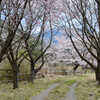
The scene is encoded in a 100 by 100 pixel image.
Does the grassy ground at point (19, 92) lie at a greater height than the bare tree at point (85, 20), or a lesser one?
lesser

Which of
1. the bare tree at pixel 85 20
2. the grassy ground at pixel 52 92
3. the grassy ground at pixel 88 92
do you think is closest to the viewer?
the grassy ground at pixel 88 92

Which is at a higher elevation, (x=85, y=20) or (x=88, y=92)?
(x=85, y=20)

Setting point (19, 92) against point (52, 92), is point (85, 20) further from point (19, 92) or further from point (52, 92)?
point (19, 92)

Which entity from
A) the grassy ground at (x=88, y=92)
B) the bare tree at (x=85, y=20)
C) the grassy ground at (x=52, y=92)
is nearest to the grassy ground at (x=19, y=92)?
the grassy ground at (x=52, y=92)

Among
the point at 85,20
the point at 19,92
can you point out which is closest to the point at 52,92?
the point at 19,92

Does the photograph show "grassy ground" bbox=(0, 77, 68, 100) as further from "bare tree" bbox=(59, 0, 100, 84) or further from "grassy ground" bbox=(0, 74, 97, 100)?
"bare tree" bbox=(59, 0, 100, 84)

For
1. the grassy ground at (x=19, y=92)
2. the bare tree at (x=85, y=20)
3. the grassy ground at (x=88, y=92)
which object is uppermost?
the bare tree at (x=85, y=20)

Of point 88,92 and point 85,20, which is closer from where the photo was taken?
point 88,92

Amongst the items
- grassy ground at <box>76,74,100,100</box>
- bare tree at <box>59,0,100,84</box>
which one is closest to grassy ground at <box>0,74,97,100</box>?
grassy ground at <box>76,74,100,100</box>

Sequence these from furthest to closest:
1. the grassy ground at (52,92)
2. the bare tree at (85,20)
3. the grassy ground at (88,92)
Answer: the bare tree at (85,20) → the grassy ground at (52,92) → the grassy ground at (88,92)

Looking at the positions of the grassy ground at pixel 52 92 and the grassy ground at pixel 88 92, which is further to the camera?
the grassy ground at pixel 52 92

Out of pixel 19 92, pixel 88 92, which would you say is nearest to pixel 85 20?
pixel 88 92

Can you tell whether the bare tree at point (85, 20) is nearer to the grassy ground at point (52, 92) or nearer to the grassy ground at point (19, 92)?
the grassy ground at point (52, 92)

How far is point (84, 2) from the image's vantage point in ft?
27.2
